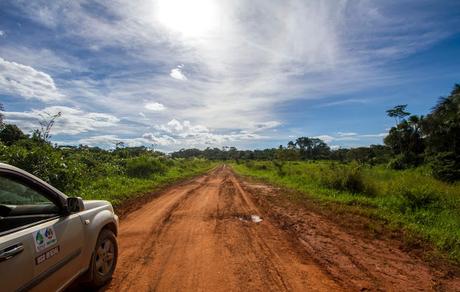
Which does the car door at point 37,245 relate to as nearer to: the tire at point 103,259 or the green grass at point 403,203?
the tire at point 103,259

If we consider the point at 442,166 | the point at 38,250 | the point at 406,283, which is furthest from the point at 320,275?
the point at 442,166

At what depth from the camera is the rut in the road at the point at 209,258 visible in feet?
14.6

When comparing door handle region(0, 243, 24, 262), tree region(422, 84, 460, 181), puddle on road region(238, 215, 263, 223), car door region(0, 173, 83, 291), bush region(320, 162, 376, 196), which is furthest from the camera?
tree region(422, 84, 460, 181)

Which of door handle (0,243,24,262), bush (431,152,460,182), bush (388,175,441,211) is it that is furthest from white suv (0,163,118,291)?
bush (431,152,460,182)

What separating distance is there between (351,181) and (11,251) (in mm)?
13867

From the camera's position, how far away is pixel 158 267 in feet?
16.4

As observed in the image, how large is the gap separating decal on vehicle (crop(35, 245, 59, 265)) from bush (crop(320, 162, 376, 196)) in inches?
504

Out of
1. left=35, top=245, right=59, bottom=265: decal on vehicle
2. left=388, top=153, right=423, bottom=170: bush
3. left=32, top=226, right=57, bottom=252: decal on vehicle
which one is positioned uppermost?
left=388, top=153, right=423, bottom=170: bush

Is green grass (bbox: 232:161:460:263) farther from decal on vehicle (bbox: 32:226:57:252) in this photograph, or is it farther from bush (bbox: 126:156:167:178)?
bush (bbox: 126:156:167:178)

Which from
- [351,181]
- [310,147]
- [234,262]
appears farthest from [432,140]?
[310,147]

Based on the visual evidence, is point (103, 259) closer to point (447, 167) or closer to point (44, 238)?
point (44, 238)

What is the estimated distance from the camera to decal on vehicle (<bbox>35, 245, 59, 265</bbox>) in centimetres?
291

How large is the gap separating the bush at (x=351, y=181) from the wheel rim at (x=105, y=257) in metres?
11.7

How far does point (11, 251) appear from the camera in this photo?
8.44 ft
